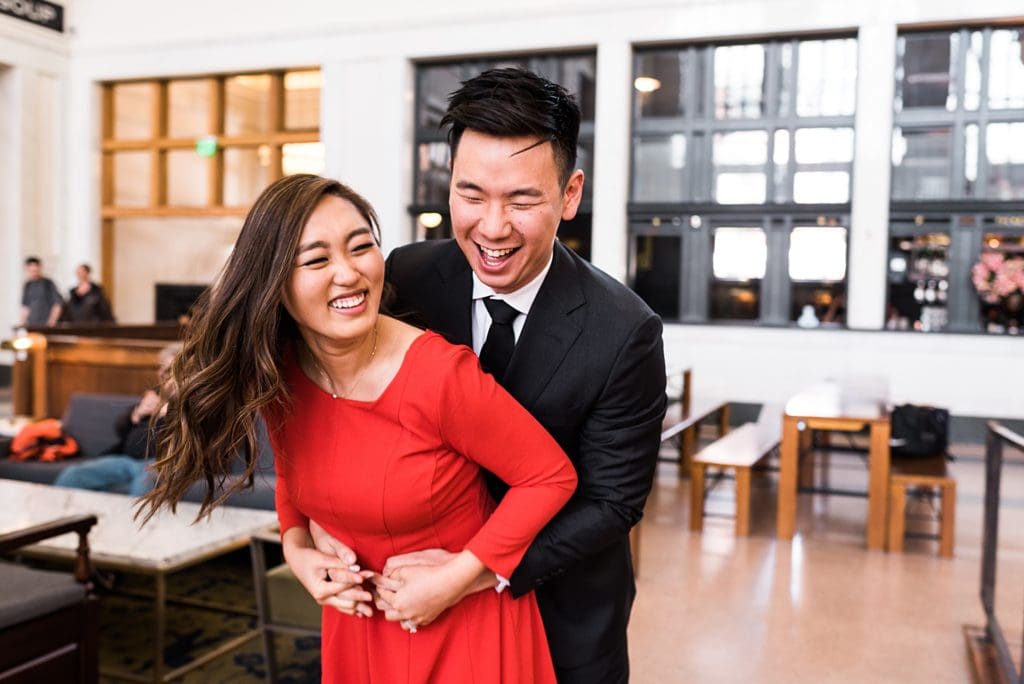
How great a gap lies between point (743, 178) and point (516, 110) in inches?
414

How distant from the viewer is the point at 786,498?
6.22m

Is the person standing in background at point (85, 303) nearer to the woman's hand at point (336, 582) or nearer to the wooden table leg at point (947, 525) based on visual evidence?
the wooden table leg at point (947, 525)

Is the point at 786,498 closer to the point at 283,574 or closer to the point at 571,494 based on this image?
the point at 283,574

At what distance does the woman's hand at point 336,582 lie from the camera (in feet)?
5.37

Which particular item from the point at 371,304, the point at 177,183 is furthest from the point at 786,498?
the point at 177,183

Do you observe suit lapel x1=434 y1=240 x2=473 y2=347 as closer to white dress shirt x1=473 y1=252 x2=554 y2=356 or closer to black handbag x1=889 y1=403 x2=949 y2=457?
white dress shirt x1=473 y1=252 x2=554 y2=356

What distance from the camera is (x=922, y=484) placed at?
598 cm

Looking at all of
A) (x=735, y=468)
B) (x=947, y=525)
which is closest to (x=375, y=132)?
(x=735, y=468)

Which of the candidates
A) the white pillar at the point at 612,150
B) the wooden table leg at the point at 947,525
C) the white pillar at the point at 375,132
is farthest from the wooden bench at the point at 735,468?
the white pillar at the point at 375,132

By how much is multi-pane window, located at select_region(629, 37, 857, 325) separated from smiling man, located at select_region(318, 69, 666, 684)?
33.0ft

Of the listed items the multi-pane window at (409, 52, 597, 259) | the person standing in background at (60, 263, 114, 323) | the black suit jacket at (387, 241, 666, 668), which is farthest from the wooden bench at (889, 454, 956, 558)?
the person standing in background at (60, 263, 114, 323)

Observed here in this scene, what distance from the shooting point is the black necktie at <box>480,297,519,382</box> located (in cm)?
177

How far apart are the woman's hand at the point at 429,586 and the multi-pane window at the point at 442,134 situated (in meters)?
10.8

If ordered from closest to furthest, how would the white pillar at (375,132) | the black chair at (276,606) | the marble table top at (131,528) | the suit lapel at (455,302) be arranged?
the suit lapel at (455,302)
the black chair at (276,606)
the marble table top at (131,528)
the white pillar at (375,132)
